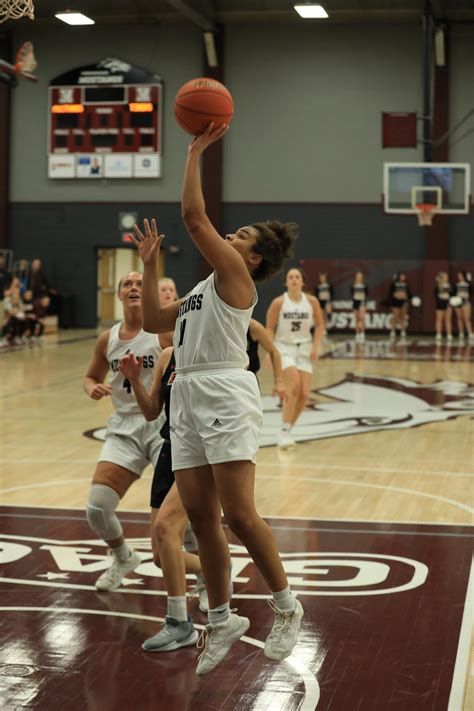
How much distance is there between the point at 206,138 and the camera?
12.9ft

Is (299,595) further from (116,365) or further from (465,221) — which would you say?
(465,221)

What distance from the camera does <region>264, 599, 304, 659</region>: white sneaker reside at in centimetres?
390

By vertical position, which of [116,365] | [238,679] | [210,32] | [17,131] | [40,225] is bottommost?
[238,679]

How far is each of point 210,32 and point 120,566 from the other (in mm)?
23357

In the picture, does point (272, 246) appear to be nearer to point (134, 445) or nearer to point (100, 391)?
point (100, 391)

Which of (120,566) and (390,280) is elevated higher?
(390,280)

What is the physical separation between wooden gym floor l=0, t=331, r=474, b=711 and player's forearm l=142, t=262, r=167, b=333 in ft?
4.55

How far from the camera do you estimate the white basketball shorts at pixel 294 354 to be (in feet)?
33.9

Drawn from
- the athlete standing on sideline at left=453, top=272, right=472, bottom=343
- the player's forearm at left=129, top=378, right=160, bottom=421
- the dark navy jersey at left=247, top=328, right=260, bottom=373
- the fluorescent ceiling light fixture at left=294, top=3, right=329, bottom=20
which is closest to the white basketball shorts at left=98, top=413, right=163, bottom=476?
the player's forearm at left=129, top=378, right=160, bottom=421

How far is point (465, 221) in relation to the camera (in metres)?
27.3

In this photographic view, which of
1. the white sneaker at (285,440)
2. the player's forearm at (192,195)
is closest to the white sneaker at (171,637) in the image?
the player's forearm at (192,195)

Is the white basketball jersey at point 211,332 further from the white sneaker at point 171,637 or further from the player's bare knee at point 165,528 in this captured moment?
the white sneaker at point 171,637

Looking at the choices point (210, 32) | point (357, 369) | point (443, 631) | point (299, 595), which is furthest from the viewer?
point (210, 32)

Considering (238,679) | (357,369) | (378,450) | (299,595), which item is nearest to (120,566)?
(299,595)
